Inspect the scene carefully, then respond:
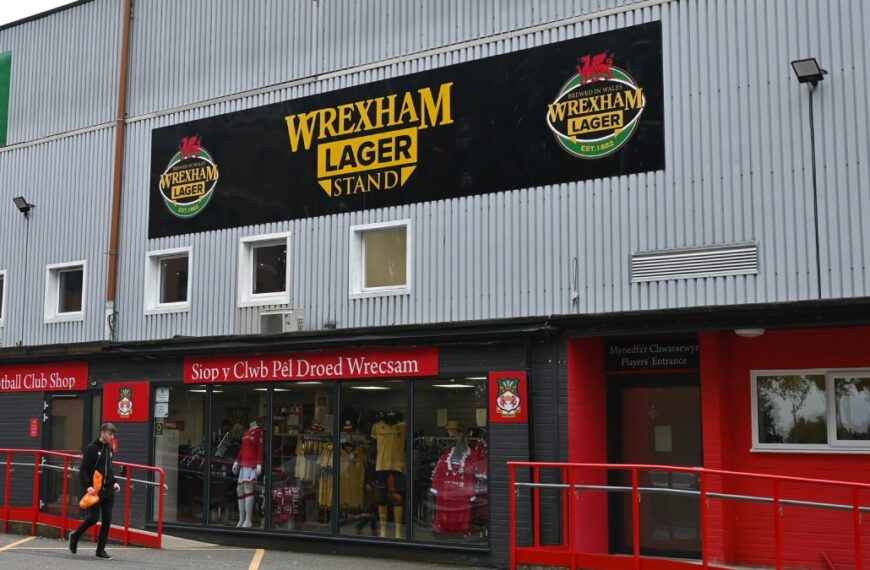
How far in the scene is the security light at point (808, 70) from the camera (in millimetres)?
11719

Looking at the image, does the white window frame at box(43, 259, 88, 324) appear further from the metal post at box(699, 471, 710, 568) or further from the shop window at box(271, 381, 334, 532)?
the metal post at box(699, 471, 710, 568)

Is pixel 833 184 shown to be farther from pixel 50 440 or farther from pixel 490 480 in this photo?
pixel 50 440

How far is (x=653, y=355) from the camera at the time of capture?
1356 cm

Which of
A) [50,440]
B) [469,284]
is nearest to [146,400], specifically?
[50,440]

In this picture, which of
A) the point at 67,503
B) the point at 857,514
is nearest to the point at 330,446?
the point at 67,503

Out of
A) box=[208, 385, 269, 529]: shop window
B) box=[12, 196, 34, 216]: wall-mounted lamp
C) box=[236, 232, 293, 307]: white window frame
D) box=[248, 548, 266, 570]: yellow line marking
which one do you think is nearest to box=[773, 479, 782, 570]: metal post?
box=[248, 548, 266, 570]: yellow line marking

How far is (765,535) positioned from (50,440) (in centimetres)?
1259

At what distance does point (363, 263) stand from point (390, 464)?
2949mm

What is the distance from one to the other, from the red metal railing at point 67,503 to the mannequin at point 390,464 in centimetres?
324

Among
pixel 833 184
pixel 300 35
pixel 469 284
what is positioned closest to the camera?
pixel 833 184

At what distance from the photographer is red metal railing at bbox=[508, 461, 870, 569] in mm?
10172

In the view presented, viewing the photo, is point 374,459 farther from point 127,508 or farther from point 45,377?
point 45,377

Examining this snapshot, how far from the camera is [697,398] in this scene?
1327cm

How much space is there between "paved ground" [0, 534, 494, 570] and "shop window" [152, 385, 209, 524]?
86cm
